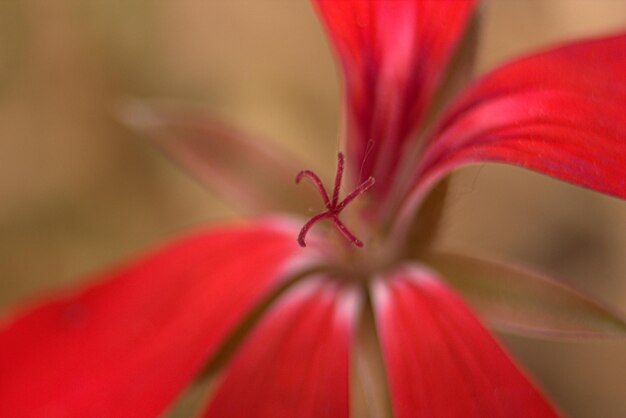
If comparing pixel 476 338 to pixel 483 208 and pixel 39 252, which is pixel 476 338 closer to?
pixel 483 208

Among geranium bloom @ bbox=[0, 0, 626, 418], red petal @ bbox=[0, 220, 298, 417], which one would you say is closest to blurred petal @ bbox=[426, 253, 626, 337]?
geranium bloom @ bbox=[0, 0, 626, 418]

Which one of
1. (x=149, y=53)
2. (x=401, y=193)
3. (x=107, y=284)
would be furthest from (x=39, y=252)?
(x=401, y=193)

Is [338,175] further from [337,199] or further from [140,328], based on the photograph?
[140,328]

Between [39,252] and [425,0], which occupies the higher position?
[39,252]

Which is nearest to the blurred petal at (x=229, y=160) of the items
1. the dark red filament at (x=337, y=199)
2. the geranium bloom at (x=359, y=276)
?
the geranium bloom at (x=359, y=276)

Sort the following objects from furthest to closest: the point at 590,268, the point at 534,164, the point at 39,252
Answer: the point at 39,252 → the point at 590,268 → the point at 534,164

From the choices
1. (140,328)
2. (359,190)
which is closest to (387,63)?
(359,190)
